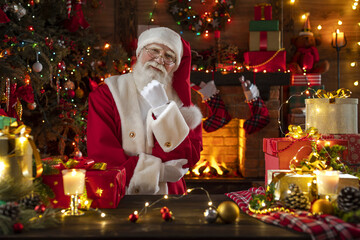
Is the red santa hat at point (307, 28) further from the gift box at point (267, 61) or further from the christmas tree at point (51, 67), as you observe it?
the christmas tree at point (51, 67)

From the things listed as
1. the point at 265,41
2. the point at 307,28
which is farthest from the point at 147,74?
the point at 307,28

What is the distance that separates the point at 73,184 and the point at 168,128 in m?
0.90

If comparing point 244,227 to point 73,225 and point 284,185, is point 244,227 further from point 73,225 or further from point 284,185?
point 73,225

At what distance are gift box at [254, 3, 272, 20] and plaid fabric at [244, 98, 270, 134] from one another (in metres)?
1.02

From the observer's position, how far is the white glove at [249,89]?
4414mm

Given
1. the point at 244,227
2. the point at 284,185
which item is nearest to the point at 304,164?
the point at 284,185

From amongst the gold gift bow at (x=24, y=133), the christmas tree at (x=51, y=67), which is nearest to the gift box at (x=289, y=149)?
the gold gift bow at (x=24, y=133)

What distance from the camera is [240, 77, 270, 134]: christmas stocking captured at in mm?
4434

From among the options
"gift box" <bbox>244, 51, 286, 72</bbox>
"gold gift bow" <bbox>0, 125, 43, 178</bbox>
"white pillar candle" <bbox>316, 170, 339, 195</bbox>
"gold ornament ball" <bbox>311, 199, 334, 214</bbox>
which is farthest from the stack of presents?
"gift box" <bbox>244, 51, 286, 72</bbox>

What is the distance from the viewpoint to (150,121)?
7.13 feet

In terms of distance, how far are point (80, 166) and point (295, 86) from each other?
3.82 meters

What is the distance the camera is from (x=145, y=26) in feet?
15.6

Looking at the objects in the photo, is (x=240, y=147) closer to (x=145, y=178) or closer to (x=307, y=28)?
(x=307, y=28)

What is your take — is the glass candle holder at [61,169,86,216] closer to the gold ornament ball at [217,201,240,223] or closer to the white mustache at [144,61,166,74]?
the gold ornament ball at [217,201,240,223]
